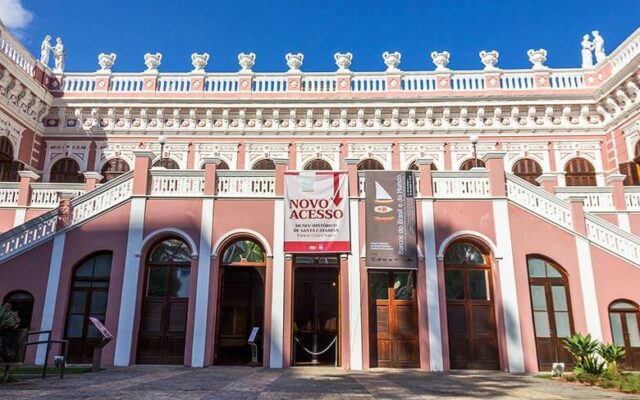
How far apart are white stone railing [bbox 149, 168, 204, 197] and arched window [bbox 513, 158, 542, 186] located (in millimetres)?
12824

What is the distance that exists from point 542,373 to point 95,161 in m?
18.0

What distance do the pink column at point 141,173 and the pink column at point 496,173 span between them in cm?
939

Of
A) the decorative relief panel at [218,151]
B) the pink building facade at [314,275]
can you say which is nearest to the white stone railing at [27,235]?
the pink building facade at [314,275]

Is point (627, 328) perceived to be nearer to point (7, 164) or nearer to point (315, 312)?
point (315, 312)

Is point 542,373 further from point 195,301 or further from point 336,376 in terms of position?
point 195,301

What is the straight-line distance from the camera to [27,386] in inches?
300

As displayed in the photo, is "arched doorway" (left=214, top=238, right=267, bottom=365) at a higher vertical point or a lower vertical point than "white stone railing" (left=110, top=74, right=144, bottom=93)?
lower

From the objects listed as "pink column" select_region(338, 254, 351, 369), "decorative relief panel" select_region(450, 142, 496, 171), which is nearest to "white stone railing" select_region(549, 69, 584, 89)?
"decorative relief panel" select_region(450, 142, 496, 171)

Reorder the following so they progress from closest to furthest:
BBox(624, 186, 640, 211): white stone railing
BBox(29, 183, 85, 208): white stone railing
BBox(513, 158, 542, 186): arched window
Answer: BBox(624, 186, 640, 211): white stone railing < BBox(29, 183, 85, 208): white stone railing < BBox(513, 158, 542, 186): arched window

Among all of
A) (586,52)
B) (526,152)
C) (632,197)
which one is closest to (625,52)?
(586,52)

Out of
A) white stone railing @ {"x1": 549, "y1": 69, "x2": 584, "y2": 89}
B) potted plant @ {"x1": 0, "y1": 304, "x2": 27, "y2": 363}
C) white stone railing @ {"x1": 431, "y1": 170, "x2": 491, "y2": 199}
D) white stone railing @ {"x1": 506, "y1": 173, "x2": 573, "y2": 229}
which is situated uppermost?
white stone railing @ {"x1": 549, "y1": 69, "x2": 584, "y2": 89}

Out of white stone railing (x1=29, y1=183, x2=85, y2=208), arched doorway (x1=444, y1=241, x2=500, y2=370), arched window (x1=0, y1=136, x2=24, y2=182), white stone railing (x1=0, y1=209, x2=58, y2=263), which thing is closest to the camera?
arched doorway (x1=444, y1=241, x2=500, y2=370)

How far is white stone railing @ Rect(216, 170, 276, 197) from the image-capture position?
12953mm

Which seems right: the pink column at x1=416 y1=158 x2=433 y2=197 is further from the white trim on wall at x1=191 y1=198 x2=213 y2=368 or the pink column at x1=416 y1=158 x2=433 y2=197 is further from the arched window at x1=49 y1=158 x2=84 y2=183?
the arched window at x1=49 y1=158 x2=84 y2=183
